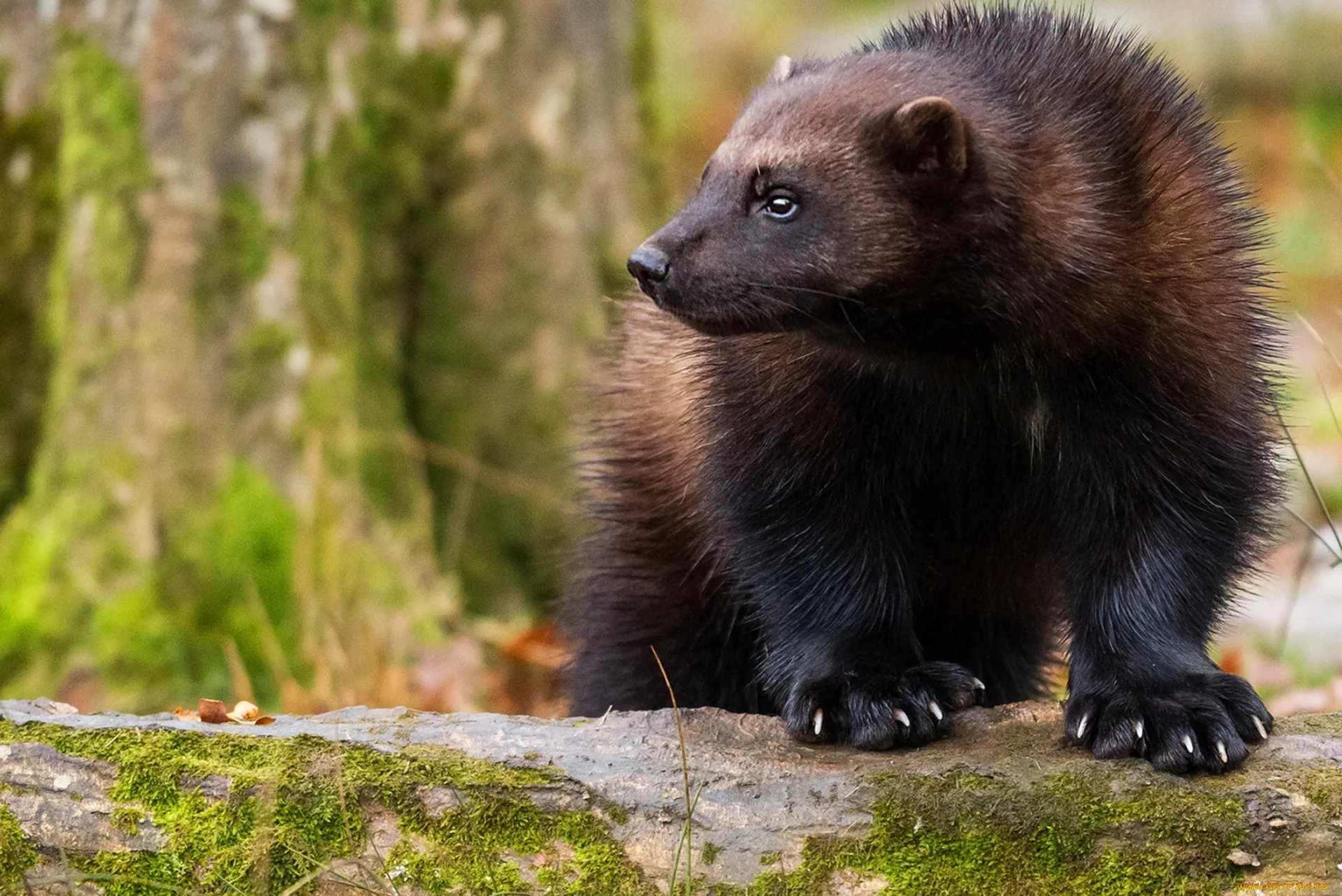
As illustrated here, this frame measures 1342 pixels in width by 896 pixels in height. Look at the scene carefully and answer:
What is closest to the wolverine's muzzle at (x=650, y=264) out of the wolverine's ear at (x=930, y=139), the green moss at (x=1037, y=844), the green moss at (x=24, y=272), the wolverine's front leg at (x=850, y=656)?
the wolverine's ear at (x=930, y=139)

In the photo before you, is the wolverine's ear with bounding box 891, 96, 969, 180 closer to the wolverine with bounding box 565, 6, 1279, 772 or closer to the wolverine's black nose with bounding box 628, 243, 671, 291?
the wolverine with bounding box 565, 6, 1279, 772

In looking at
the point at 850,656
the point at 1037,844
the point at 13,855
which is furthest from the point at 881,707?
the point at 13,855

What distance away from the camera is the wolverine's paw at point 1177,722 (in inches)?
129

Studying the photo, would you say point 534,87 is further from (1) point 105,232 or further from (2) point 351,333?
(1) point 105,232

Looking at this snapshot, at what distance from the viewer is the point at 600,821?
3.15m

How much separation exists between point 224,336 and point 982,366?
9.89 ft

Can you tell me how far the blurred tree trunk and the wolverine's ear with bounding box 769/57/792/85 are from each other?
94.1 inches

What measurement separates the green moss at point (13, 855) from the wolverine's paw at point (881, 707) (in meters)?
1.67

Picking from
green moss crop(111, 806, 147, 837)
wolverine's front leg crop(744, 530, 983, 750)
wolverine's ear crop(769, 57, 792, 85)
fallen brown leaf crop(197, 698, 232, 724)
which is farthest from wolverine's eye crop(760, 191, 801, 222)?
green moss crop(111, 806, 147, 837)

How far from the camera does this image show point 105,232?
5441 mm

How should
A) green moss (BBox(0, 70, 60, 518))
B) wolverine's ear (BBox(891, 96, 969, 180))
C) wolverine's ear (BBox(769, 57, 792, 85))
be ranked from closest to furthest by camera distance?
wolverine's ear (BBox(891, 96, 969, 180)) < wolverine's ear (BBox(769, 57, 792, 85)) < green moss (BBox(0, 70, 60, 518))

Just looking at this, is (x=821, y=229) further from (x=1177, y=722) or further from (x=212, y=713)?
(x=212, y=713)

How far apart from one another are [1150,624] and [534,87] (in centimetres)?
411

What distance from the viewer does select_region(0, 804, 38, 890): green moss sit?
10.3 ft
